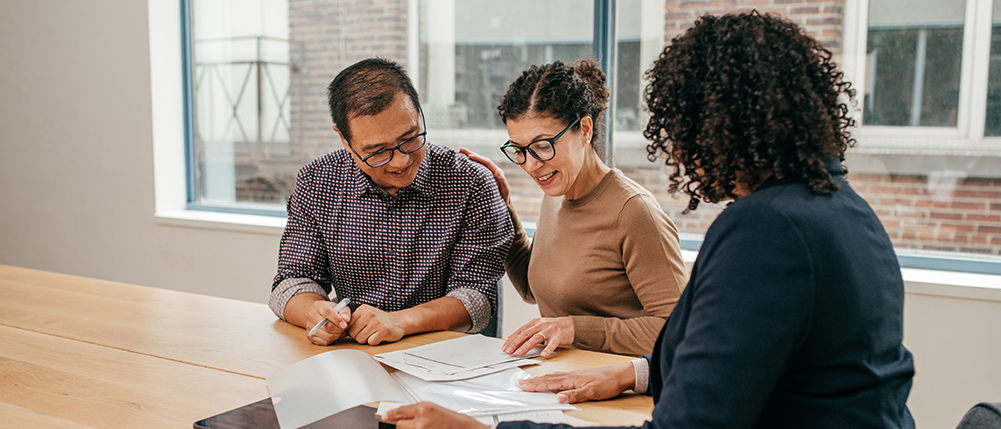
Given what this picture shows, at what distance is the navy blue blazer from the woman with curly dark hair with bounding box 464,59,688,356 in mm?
657

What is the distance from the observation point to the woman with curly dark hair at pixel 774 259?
2.41 ft

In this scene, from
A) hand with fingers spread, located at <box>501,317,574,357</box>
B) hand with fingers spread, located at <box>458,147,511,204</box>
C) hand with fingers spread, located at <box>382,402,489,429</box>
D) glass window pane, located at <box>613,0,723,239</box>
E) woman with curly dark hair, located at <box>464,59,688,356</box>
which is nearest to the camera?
hand with fingers spread, located at <box>382,402,489,429</box>

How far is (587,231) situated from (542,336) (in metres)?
0.35

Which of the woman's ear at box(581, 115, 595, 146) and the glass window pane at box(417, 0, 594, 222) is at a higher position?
the glass window pane at box(417, 0, 594, 222)

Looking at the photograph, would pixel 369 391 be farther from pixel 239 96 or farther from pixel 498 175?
pixel 239 96

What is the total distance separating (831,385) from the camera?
0.78 metres

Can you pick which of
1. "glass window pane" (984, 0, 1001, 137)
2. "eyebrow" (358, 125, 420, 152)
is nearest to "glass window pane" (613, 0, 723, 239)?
"glass window pane" (984, 0, 1001, 137)

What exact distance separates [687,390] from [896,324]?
28 cm

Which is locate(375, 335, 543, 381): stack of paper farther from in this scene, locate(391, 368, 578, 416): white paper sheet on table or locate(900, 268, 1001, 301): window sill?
locate(900, 268, 1001, 301): window sill

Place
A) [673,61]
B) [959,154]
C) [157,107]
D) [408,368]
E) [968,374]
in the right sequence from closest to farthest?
[673,61] → [408,368] → [968,374] → [959,154] → [157,107]

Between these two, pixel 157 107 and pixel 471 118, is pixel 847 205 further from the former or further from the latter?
pixel 157 107

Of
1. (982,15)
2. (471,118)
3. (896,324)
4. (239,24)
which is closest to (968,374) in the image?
(982,15)

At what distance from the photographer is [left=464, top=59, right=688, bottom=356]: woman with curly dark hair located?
1.49 m

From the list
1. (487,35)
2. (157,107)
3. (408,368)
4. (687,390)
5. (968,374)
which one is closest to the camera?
(687,390)
